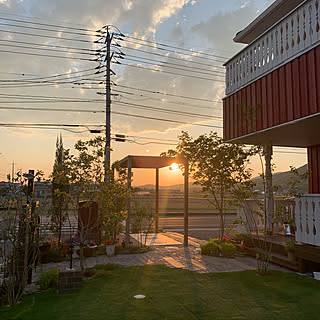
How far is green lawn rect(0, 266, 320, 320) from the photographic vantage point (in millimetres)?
4715

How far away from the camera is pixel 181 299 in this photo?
213 inches

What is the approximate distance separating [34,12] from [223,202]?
1356 cm

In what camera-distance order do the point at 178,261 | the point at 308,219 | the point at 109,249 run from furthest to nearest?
1. the point at 109,249
2. the point at 178,261
3. the point at 308,219

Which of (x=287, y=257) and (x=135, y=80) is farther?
(x=135, y=80)

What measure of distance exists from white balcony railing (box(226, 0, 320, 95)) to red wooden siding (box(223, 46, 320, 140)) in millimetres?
190

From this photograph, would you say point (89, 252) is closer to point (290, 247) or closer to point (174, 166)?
point (174, 166)

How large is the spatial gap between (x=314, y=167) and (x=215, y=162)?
3153 millimetres

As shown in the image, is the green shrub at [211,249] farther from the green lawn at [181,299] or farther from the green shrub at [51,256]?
the green shrub at [51,256]

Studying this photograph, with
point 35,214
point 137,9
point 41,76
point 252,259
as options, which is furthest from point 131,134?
point 35,214

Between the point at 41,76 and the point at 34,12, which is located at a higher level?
the point at 34,12

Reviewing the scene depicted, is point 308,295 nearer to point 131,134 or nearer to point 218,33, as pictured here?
point 218,33

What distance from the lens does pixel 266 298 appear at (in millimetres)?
5500

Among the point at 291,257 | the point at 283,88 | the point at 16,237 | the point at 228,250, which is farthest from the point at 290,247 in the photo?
the point at 16,237

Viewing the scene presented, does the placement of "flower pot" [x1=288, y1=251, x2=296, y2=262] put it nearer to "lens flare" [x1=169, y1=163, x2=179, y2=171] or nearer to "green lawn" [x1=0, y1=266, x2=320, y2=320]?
"green lawn" [x1=0, y1=266, x2=320, y2=320]
